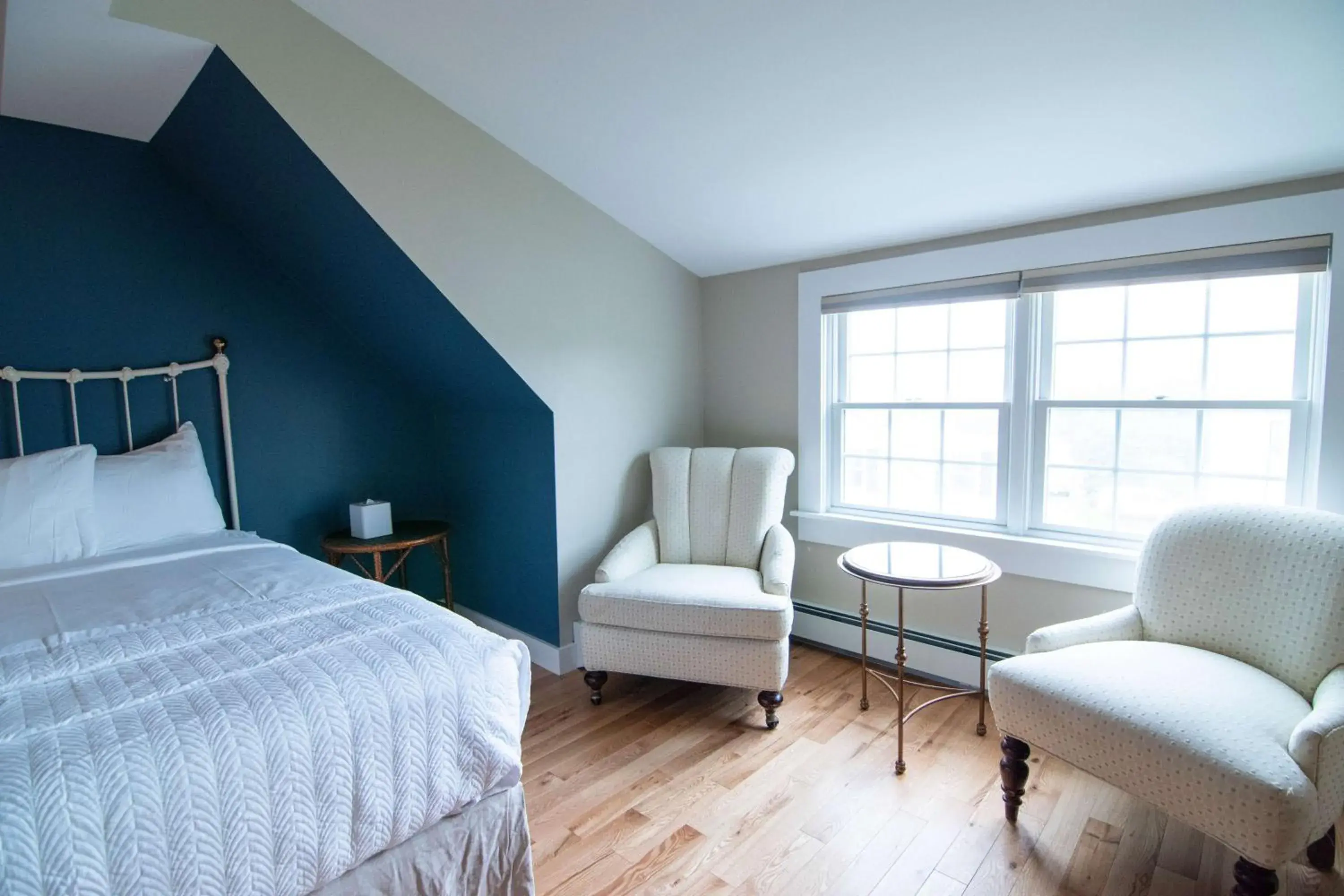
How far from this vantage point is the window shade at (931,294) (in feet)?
8.02

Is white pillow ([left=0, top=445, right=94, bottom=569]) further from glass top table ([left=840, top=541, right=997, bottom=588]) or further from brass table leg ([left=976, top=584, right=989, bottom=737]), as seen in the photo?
brass table leg ([left=976, top=584, right=989, bottom=737])

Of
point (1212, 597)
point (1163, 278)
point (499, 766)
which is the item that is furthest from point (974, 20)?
point (499, 766)

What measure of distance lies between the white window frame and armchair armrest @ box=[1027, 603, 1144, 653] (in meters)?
0.29

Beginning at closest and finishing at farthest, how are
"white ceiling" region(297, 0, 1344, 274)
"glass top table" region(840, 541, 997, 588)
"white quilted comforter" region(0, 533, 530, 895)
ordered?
1. "white quilted comforter" region(0, 533, 530, 895)
2. "white ceiling" region(297, 0, 1344, 274)
3. "glass top table" region(840, 541, 997, 588)

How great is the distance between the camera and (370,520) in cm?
284

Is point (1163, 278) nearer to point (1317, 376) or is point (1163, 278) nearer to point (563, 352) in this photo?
point (1317, 376)

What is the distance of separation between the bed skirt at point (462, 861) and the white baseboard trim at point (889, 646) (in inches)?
69.8

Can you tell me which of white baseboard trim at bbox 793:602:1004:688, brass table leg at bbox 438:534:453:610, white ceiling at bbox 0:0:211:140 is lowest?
white baseboard trim at bbox 793:602:1004:688

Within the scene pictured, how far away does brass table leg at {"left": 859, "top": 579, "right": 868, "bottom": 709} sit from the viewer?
2.25 meters

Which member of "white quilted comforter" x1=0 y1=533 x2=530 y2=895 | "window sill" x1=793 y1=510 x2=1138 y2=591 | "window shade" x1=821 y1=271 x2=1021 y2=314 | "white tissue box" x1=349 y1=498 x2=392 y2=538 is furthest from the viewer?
"white tissue box" x1=349 y1=498 x2=392 y2=538

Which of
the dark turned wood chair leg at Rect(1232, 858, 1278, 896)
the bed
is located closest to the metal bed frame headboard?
the bed

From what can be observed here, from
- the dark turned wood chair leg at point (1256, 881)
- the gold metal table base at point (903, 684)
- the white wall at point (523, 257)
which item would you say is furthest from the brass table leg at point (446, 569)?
the dark turned wood chair leg at point (1256, 881)

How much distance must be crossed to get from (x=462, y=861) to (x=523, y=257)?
2001mm

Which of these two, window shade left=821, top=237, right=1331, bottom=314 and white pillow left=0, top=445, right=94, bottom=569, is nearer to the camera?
window shade left=821, top=237, right=1331, bottom=314
